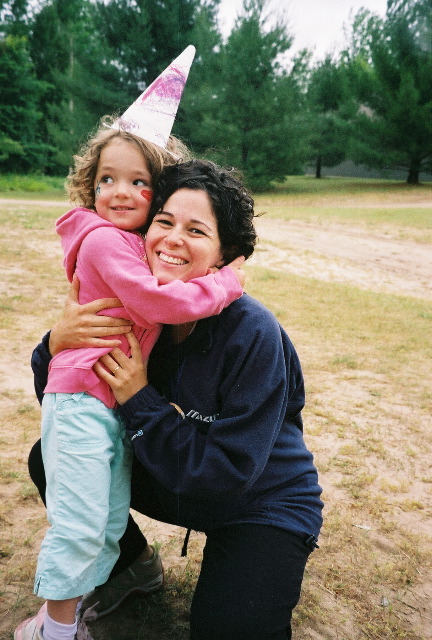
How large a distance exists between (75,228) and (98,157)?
311 mm

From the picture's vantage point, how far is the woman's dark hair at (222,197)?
182 cm

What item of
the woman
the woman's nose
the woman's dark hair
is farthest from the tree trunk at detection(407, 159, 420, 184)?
the woman's nose

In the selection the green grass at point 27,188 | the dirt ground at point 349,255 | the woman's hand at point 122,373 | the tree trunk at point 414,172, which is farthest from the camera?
the tree trunk at point 414,172

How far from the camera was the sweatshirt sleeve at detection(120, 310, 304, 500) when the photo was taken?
5.37 ft

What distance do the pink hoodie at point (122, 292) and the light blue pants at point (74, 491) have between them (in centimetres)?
6

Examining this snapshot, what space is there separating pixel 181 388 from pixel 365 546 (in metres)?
1.37

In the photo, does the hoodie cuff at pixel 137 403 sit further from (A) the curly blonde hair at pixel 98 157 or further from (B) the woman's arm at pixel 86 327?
(A) the curly blonde hair at pixel 98 157

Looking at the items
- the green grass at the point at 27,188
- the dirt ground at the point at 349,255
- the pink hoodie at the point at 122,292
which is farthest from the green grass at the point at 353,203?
the pink hoodie at the point at 122,292

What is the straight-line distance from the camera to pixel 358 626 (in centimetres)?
212

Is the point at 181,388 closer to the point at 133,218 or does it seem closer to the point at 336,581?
the point at 133,218

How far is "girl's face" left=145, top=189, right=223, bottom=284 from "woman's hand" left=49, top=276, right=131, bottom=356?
19 cm

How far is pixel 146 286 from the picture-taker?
1.64 metres

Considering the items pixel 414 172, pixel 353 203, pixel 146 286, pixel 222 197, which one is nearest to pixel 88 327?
pixel 146 286

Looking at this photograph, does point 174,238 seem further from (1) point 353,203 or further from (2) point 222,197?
(1) point 353,203
